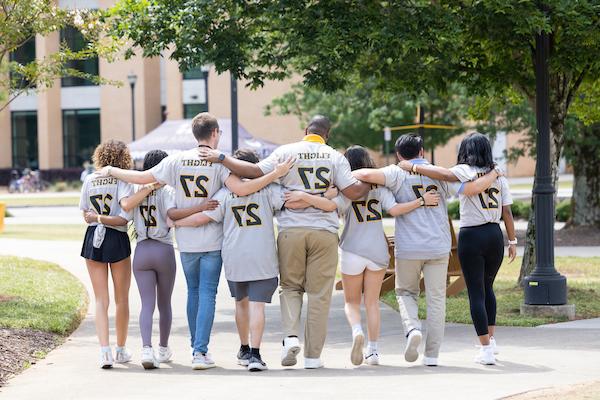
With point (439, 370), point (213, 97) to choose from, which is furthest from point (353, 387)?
point (213, 97)

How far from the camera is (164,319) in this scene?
8.86m

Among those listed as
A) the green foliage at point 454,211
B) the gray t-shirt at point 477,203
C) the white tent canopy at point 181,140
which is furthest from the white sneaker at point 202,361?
the white tent canopy at point 181,140

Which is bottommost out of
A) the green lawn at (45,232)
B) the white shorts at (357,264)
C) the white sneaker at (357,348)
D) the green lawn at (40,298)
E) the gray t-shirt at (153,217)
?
the green lawn at (45,232)

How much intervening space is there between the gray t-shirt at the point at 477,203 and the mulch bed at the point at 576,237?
41.7ft

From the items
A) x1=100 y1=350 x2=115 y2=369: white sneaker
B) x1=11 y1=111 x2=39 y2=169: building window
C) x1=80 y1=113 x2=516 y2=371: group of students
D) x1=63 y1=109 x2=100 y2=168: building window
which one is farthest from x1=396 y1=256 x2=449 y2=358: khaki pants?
x1=11 y1=111 x2=39 y2=169: building window

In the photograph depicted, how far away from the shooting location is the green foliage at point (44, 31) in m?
11.8

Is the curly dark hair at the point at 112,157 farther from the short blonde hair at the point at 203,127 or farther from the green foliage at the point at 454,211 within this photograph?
the green foliage at the point at 454,211

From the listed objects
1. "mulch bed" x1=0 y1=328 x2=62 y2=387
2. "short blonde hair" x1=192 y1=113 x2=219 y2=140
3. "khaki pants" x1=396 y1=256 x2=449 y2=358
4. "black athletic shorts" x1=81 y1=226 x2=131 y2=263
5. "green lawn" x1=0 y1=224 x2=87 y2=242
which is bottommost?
"green lawn" x1=0 y1=224 x2=87 y2=242

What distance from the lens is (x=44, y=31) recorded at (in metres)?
12.3

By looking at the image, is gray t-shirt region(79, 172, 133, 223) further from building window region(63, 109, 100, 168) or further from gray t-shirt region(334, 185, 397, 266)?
building window region(63, 109, 100, 168)

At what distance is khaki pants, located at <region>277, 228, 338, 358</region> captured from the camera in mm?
8445

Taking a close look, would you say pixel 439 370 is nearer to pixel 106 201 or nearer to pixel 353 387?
pixel 353 387

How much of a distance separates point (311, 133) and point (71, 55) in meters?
4.90

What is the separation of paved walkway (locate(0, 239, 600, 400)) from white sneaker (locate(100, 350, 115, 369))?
0.31 ft
